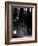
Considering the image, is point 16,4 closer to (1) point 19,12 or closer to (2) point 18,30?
(1) point 19,12

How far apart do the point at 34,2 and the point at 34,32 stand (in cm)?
43

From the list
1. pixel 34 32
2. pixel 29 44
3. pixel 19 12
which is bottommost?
pixel 29 44

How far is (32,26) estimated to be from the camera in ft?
4.20

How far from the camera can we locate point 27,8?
50.2 inches

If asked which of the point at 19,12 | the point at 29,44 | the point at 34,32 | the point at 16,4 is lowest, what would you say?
the point at 29,44

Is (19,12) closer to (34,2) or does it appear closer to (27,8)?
(27,8)

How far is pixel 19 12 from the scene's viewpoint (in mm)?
1247

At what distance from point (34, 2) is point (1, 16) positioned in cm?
51

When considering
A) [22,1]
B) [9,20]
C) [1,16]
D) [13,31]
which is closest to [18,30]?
[13,31]

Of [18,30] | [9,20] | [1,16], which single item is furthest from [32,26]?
[1,16]

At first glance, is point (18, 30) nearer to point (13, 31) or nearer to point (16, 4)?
point (13, 31)

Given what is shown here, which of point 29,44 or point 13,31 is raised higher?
point 13,31

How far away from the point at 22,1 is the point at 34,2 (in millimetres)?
178

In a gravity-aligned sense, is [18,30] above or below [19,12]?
below
